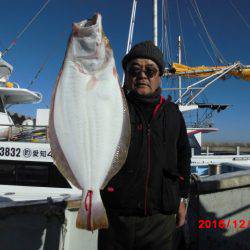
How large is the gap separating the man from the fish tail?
0.85 feet

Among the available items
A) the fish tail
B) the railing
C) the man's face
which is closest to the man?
the man's face

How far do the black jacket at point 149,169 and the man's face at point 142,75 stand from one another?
3.7 inches

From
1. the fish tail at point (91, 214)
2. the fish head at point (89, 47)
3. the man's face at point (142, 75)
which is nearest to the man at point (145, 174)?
the man's face at point (142, 75)

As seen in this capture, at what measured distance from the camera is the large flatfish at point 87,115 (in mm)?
1752

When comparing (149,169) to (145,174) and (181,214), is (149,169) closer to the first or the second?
(145,174)

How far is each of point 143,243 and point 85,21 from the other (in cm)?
139

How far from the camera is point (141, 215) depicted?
2070 millimetres

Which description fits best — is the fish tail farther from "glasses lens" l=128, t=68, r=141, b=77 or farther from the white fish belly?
"glasses lens" l=128, t=68, r=141, b=77

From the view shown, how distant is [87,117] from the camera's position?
5.81ft

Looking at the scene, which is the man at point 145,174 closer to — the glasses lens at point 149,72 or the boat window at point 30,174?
the glasses lens at point 149,72

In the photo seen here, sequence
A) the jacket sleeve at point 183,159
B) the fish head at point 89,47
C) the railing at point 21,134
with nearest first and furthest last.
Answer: the fish head at point 89,47, the jacket sleeve at point 183,159, the railing at point 21,134

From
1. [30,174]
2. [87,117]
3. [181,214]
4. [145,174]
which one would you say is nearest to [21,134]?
[30,174]

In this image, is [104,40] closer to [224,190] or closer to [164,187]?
[164,187]

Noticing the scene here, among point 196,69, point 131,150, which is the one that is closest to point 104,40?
point 131,150
